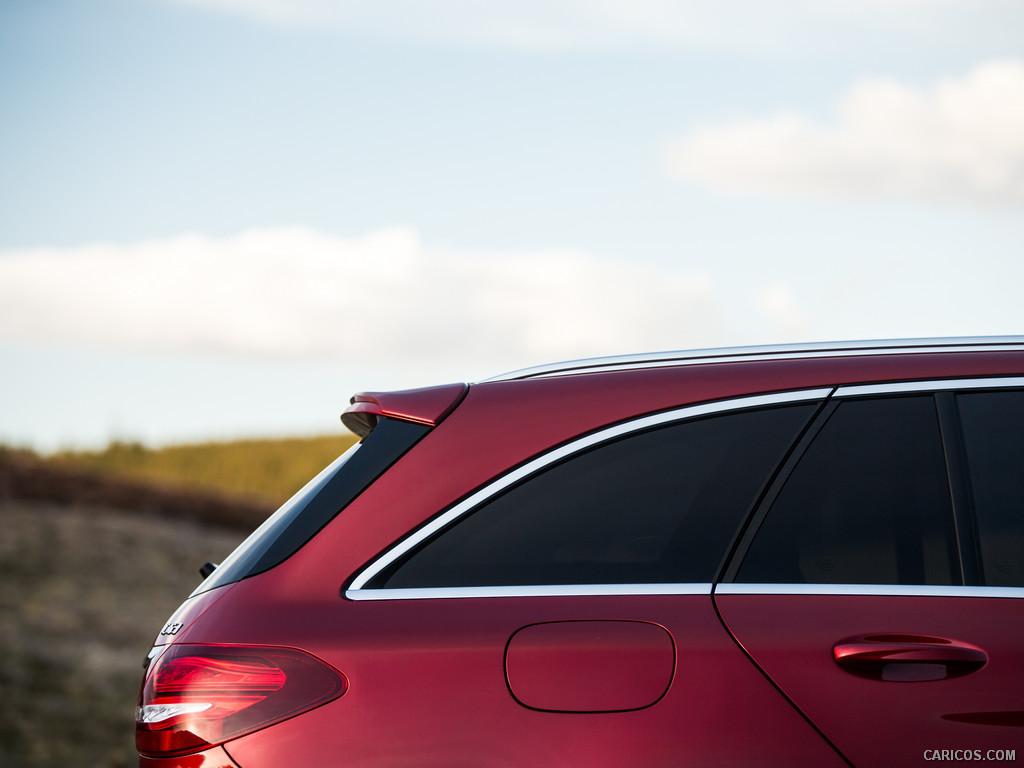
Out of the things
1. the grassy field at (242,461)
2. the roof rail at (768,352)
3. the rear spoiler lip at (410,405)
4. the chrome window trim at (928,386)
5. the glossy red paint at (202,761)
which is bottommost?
the glossy red paint at (202,761)

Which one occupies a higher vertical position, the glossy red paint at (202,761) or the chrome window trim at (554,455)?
the chrome window trim at (554,455)

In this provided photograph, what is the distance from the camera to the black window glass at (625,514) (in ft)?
7.13

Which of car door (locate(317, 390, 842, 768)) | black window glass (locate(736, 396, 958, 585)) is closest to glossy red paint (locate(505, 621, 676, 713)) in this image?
car door (locate(317, 390, 842, 768))

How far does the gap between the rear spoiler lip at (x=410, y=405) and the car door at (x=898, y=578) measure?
0.74 meters

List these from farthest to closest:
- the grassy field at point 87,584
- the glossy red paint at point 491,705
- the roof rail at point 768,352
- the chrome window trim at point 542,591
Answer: the grassy field at point 87,584 < the roof rail at point 768,352 < the chrome window trim at point 542,591 < the glossy red paint at point 491,705

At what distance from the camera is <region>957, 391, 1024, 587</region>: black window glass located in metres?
2.20

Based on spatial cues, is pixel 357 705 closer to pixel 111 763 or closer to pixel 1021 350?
pixel 1021 350

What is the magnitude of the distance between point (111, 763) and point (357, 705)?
787 centimetres

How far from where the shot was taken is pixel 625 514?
→ 7.32 ft

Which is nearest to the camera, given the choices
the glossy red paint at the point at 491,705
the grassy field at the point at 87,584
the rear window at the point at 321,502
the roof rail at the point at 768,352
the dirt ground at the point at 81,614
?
the glossy red paint at the point at 491,705

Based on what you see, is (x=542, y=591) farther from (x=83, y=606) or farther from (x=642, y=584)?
(x=83, y=606)

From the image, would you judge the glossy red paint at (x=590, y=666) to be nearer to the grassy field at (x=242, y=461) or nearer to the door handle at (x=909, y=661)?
the door handle at (x=909, y=661)

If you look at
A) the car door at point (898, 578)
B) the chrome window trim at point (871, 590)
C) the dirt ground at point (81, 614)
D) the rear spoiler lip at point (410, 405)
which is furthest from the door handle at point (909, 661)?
the dirt ground at point (81, 614)

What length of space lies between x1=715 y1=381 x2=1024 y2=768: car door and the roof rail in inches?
6.2
